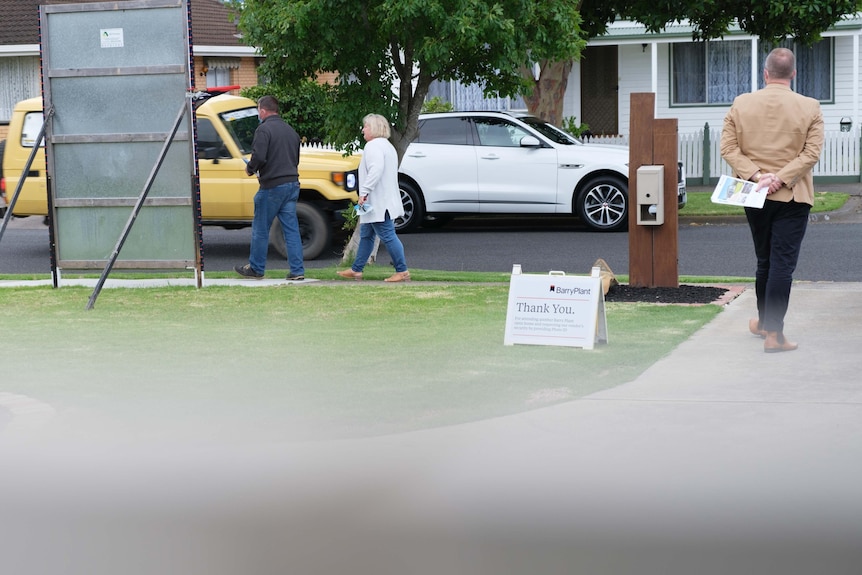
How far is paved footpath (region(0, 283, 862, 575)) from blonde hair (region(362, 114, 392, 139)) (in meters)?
5.76

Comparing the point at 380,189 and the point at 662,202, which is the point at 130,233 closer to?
the point at 380,189

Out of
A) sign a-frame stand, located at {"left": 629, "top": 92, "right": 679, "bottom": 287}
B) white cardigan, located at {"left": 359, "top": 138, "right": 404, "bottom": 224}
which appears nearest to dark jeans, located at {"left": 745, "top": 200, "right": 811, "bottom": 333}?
sign a-frame stand, located at {"left": 629, "top": 92, "right": 679, "bottom": 287}

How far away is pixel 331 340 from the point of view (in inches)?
343

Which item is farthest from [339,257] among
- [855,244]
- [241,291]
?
[855,244]

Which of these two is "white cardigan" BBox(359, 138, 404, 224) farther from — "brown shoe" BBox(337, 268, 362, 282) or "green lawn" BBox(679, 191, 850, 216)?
"green lawn" BBox(679, 191, 850, 216)

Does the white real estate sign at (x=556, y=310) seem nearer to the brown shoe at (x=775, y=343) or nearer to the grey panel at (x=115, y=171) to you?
the brown shoe at (x=775, y=343)

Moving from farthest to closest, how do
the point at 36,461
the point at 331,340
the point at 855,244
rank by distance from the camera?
the point at 855,244, the point at 331,340, the point at 36,461

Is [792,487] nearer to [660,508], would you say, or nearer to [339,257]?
A: [660,508]

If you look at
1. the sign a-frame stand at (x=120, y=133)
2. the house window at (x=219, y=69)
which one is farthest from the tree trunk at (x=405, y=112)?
the house window at (x=219, y=69)

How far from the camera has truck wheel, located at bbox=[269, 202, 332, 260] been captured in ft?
48.0

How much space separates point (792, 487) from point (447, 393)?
2.23 metres

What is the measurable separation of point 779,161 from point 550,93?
14.4m

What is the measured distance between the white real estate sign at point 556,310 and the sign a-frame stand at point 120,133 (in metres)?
4.37

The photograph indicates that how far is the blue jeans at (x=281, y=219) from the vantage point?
12.3 metres
